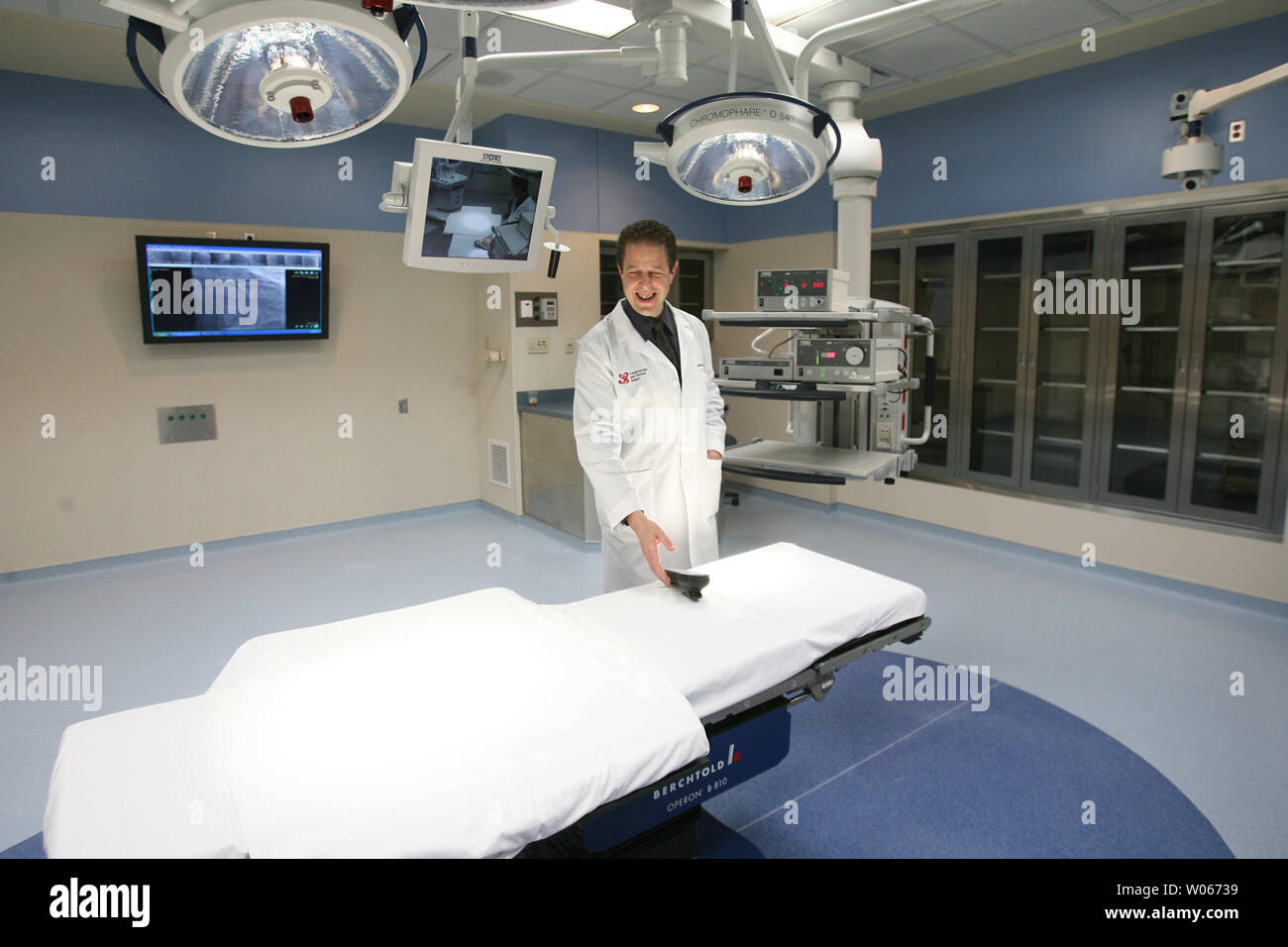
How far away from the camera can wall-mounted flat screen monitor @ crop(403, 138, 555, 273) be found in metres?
2.05

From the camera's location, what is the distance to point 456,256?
2238 mm

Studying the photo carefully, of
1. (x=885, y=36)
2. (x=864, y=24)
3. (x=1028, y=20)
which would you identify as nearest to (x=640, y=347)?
(x=864, y=24)

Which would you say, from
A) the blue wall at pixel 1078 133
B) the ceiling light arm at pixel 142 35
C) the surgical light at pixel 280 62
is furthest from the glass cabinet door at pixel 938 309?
the ceiling light arm at pixel 142 35

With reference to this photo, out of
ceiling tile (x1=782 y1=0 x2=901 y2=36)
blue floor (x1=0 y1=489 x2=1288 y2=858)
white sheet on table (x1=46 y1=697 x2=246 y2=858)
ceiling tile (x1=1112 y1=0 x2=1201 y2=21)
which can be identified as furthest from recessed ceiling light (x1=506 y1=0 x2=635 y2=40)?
white sheet on table (x1=46 y1=697 x2=246 y2=858)

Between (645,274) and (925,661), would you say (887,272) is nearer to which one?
(925,661)

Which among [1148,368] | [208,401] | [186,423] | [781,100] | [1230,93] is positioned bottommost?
[186,423]

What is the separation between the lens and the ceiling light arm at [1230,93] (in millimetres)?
2270

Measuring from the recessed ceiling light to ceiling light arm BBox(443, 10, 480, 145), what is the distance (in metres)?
1.90

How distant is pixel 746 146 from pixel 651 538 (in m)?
1.06

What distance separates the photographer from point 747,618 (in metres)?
1.99

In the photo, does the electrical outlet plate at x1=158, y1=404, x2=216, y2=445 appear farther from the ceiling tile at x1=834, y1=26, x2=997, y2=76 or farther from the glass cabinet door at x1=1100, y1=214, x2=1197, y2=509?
the glass cabinet door at x1=1100, y1=214, x2=1197, y2=509

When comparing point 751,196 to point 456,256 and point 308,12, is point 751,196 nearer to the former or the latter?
point 456,256

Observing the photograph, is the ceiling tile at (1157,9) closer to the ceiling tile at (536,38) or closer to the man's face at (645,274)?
the ceiling tile at (536,38)
